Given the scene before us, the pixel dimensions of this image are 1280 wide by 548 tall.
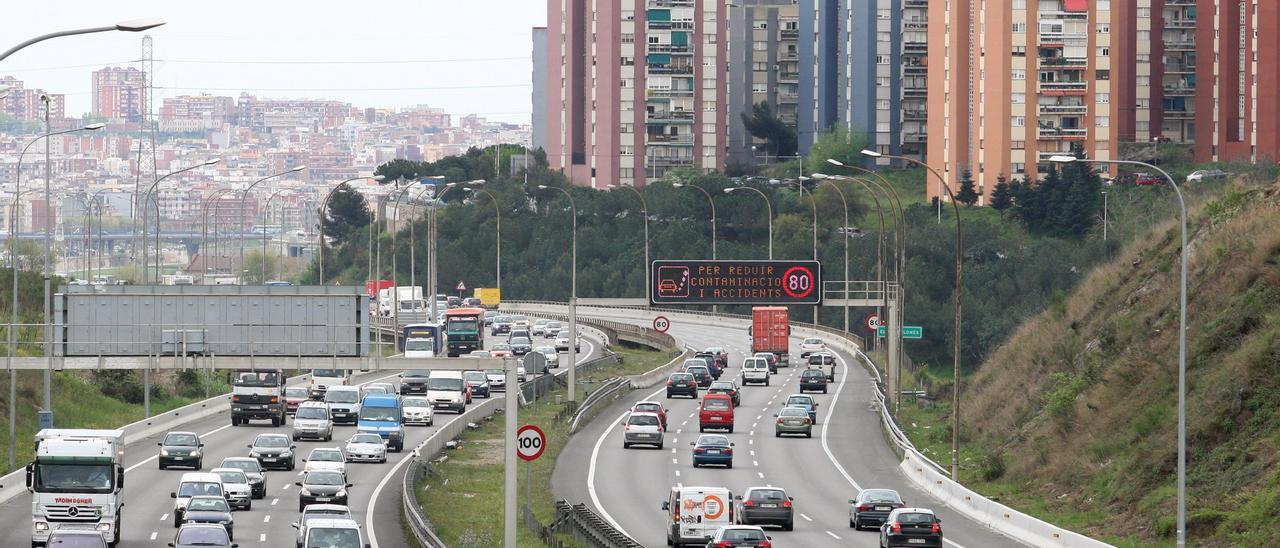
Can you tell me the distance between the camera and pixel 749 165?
611ft

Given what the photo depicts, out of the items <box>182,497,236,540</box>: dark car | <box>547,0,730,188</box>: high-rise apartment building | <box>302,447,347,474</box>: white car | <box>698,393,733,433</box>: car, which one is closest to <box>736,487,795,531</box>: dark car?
<box>302,447,347,474</box>: white car

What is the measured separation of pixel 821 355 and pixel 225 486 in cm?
5817

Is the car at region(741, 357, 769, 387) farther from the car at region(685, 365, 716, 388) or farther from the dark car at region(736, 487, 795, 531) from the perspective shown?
the dark car at region(736, 487, 795, 531)

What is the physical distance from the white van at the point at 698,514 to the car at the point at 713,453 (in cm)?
1706

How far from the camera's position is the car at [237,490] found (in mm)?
45125

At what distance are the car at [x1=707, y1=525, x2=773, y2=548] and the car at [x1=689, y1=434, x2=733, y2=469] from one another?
20.9 m

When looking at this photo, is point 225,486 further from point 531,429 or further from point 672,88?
point 672,88

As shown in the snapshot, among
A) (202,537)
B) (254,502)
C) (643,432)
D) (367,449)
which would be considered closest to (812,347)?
(643,432)

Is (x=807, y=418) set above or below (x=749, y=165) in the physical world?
below

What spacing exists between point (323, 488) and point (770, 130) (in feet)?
481

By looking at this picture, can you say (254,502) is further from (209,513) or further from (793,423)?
(793,423)

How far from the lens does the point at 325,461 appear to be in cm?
4872

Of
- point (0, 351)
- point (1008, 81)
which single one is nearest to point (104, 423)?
point (0, 351)

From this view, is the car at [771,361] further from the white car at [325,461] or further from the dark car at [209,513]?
the dark car at [209,513]
